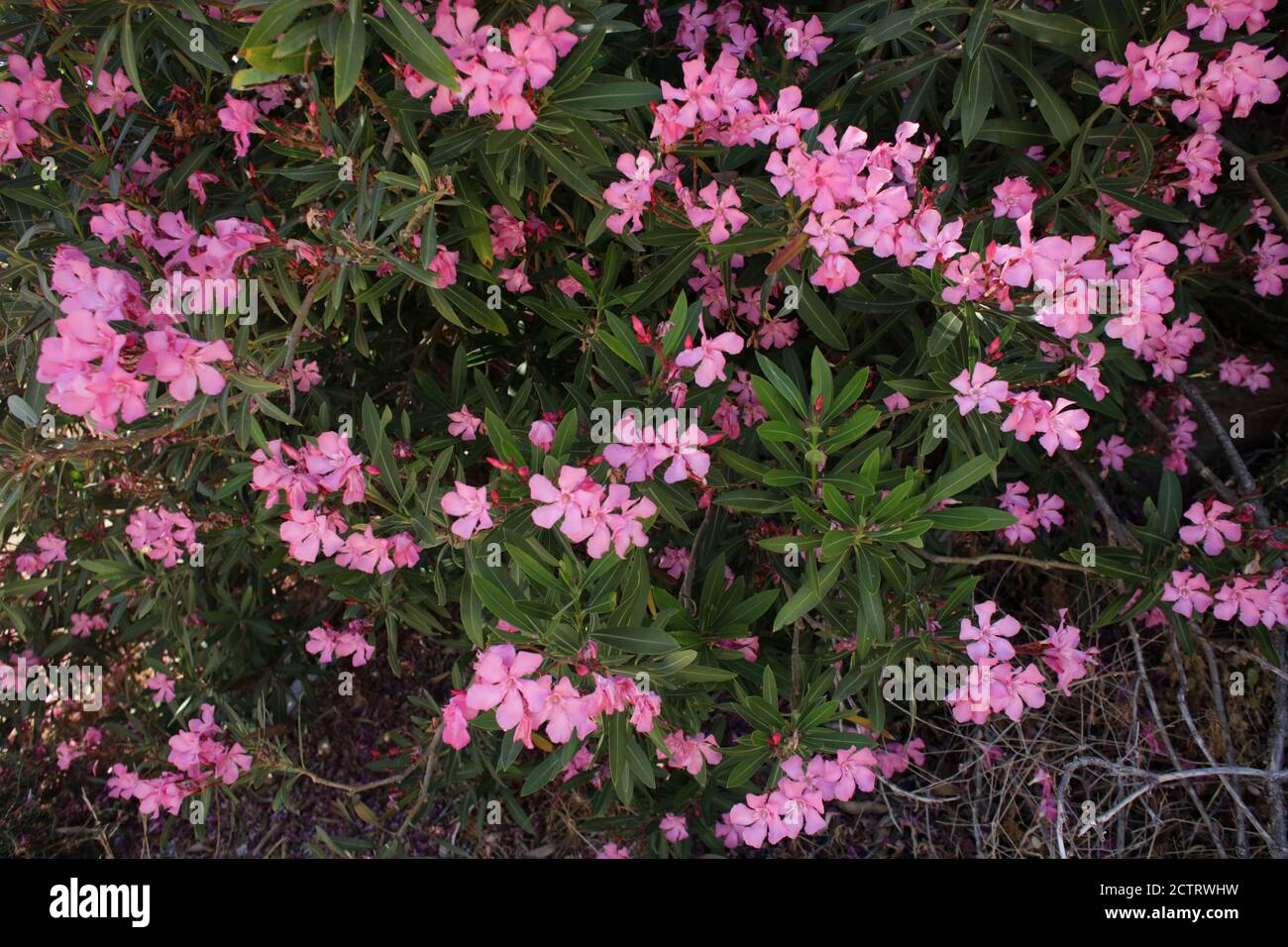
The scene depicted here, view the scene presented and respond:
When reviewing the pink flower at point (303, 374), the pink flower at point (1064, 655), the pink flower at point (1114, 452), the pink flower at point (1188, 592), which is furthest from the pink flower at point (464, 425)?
the pink flower at point (1114, 452)

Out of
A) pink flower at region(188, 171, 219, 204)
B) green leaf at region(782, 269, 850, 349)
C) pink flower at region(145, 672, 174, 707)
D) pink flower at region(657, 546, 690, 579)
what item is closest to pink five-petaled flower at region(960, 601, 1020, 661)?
green leaf at region(782, 269, 850, 349)

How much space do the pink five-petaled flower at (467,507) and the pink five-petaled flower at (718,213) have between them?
0.62m

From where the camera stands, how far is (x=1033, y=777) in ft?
7.64

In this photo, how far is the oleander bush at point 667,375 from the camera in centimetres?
146

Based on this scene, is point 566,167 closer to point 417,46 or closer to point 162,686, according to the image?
point 417,46

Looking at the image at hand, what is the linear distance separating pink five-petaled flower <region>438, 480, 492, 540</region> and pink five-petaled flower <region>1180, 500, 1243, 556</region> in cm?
142

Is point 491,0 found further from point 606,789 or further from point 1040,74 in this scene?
point 606,789

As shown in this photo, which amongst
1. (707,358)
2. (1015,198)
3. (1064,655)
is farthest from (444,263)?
(1064,655)

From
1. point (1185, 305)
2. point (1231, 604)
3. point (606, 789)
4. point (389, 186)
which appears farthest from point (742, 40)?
point (606, 789)

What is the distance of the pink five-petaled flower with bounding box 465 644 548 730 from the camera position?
1.32m

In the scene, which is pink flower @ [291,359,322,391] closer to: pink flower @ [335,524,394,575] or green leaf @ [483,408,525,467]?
pink flower @ [335,524,394,575]

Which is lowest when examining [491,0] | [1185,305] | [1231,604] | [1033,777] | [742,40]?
[1033,777]

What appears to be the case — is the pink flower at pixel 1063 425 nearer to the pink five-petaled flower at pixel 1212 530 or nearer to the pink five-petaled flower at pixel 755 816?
the pink five-petaled flower at pixel 1212 530

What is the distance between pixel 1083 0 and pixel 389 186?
4.25 ft
